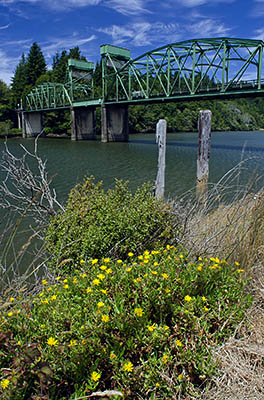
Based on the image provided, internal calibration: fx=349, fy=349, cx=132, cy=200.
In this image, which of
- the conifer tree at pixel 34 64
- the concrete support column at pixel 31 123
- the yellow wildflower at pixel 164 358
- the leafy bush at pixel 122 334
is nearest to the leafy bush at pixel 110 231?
the leafy bush at pixel 122 334

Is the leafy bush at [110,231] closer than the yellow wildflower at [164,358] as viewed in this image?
No

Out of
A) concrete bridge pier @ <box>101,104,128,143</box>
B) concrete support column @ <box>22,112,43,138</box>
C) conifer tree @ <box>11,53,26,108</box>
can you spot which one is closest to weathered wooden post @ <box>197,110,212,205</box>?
concrete bridge pier @ <box>101,104,128,143</box>

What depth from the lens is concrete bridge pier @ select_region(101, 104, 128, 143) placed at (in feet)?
160

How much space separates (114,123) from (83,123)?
28.0 feet

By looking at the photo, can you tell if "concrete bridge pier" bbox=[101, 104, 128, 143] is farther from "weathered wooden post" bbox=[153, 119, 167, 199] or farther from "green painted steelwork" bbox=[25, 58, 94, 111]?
"weathered wooden post" bbox=[153, 119, 167, 199]

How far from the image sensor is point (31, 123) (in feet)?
216

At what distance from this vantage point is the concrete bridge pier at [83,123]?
53963 millimetres

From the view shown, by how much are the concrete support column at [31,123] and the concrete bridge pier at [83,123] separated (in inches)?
406

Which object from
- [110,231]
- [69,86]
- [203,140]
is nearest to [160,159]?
[203,140]

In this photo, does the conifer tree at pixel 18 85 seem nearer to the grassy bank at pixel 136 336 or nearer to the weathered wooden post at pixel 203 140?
the weathered wooden post at pixel 203 140

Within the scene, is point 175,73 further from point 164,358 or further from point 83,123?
point 164,358

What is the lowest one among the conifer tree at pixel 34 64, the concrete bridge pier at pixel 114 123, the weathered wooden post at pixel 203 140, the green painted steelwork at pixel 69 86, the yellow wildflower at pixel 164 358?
the yellow wildflower at pixel 164 358

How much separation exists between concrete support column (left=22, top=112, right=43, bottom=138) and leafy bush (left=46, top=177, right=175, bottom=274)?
6089 centimetres

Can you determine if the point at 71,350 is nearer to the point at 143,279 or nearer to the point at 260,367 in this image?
the point at 143,279
